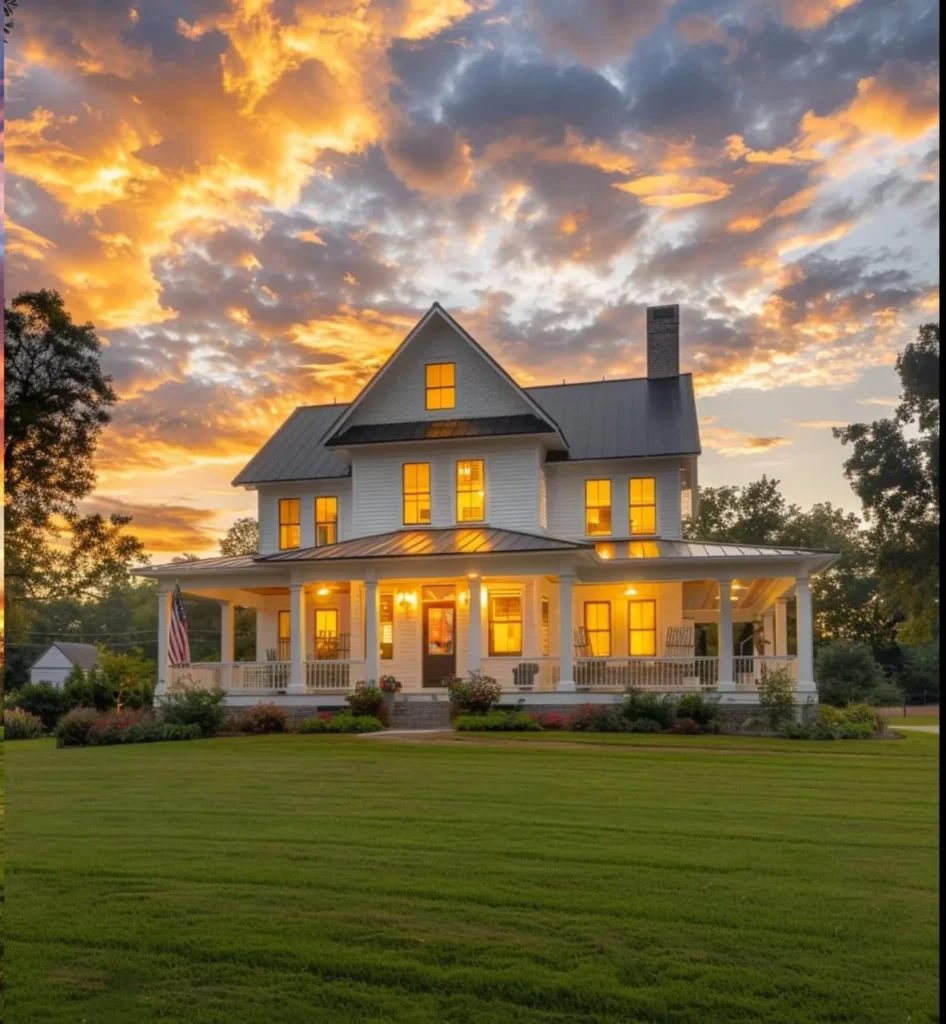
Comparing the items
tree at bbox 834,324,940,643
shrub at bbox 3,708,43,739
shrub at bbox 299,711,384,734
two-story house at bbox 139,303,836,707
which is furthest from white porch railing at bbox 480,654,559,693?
tree at bbox 834,324,940,643

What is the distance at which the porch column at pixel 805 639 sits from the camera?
23656mm

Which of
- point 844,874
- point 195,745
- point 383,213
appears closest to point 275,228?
point 383,213

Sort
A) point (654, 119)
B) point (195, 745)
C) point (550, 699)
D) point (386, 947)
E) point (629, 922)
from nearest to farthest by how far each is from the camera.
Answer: point (386, 947), point (629, 922), point (654, 119), point (195, 745), point (550, 699)

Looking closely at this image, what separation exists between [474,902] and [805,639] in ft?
60.6

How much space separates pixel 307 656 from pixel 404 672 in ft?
10.7

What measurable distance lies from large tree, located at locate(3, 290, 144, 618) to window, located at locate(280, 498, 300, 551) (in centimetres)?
1888

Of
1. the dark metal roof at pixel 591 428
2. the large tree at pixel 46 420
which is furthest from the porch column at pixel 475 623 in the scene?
the large tree at pixel 46 420

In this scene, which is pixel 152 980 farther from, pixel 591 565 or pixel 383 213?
pixel 383 213

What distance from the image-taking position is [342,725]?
22.7 m

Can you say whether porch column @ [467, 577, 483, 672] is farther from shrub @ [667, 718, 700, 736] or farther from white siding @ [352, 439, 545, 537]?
shrub @ [667, 718, 700, 736]

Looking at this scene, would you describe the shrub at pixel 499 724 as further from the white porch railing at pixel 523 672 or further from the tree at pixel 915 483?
the tree at pixel 915 483

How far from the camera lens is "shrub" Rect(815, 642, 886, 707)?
33.0m

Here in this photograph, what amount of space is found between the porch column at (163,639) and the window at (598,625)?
1075 centimetres

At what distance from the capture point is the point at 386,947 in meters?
6.39
